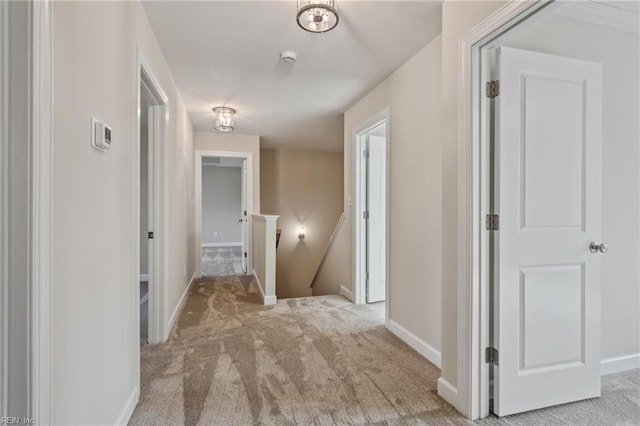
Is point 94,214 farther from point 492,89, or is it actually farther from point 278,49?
point 492,89

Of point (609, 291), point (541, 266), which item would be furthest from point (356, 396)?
point (609, 291)

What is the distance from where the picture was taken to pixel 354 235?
371 cm

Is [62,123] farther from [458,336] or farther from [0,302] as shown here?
[458,336]

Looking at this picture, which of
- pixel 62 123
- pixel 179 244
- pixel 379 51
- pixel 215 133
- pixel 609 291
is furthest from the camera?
pixel 215 133

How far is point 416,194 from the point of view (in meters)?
2.52

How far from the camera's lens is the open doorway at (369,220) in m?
3.69

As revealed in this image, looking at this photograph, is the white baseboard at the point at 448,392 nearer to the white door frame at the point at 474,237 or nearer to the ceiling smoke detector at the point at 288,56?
the white door frame at the point at 474,237

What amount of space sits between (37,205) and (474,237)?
177cm

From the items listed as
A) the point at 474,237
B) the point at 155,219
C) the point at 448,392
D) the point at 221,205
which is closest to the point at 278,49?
the point at 155,219

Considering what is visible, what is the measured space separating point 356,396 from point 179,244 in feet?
8.09

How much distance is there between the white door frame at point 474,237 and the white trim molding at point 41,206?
173 centimetres

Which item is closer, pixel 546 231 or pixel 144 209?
pixel 546 231

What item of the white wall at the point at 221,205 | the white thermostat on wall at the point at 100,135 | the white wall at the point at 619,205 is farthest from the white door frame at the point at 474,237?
the white wall at the point at 221,205

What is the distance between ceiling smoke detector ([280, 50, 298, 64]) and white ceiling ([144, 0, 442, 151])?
47 mm
